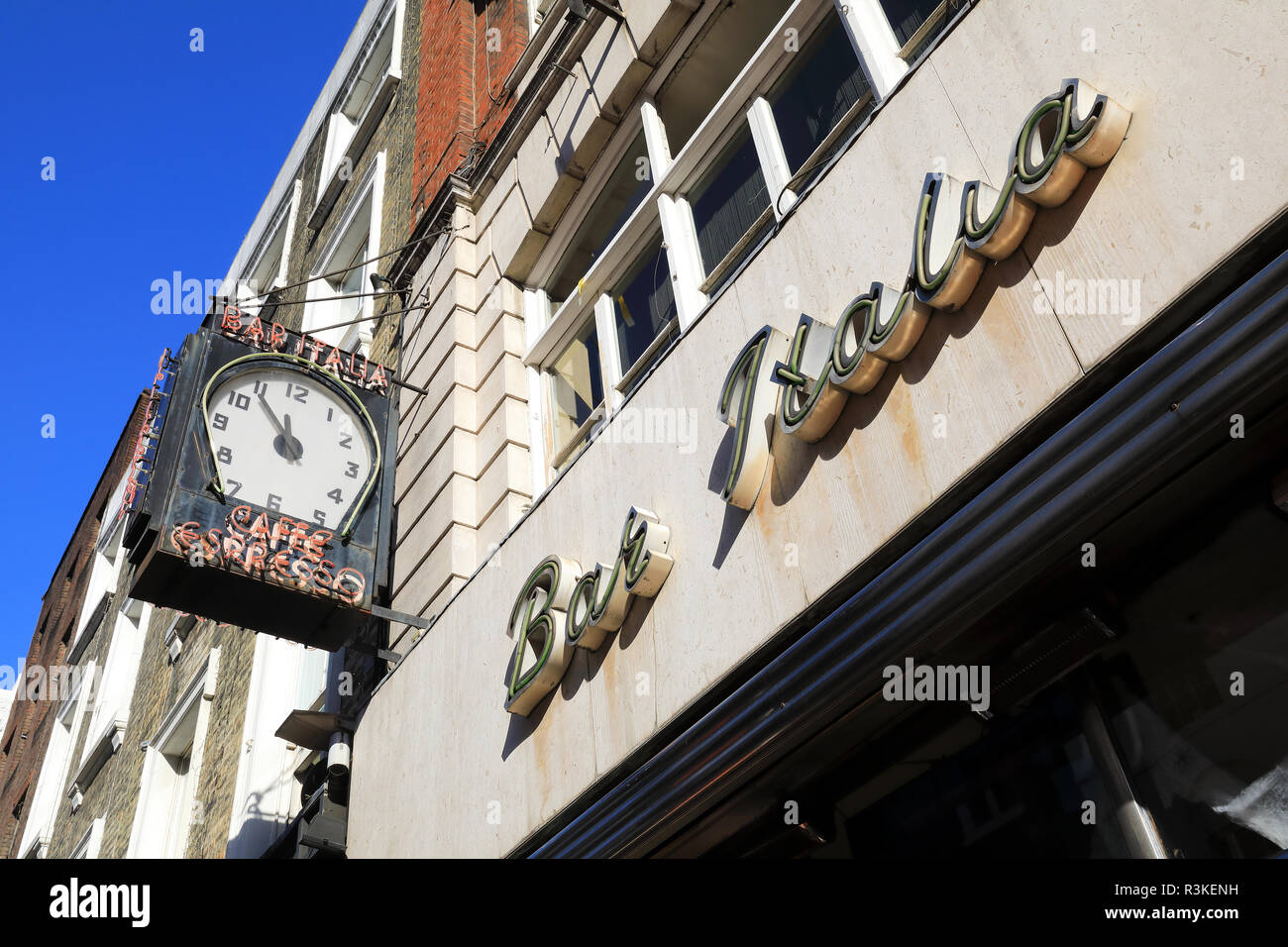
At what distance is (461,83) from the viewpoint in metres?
12.3

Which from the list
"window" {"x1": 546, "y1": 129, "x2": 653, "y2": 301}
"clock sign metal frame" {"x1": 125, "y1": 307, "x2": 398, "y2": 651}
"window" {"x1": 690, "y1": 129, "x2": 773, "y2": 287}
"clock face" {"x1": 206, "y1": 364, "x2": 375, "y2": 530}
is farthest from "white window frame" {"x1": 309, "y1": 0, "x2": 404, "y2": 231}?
"window" {"x1": 690, "y1": 129, "x2": 773, "y2": 287}

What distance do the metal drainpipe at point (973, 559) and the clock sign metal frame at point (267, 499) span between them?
3.77 metres

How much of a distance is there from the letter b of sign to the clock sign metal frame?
6.80ft

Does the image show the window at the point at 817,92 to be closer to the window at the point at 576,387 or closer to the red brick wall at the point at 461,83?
the window at the point at 576,387

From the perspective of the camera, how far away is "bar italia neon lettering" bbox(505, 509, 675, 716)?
5.77 metres

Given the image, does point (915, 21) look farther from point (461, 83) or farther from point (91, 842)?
point (91, 842)

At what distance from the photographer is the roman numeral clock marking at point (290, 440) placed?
8414mm

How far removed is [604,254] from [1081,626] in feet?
17.3

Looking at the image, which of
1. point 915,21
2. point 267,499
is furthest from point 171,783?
point 915,21

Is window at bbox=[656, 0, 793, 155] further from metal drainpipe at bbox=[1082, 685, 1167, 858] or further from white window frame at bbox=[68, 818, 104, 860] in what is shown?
white window frame at bbox=[68, 818, 104, 860]

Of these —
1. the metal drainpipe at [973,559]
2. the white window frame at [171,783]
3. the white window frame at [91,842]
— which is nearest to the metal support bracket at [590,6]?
the metal drainpipe at [973,559]

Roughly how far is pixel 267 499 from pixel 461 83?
20.0 ft

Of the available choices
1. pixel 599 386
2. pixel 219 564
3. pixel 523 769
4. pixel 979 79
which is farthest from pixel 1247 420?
pixel 219 564
